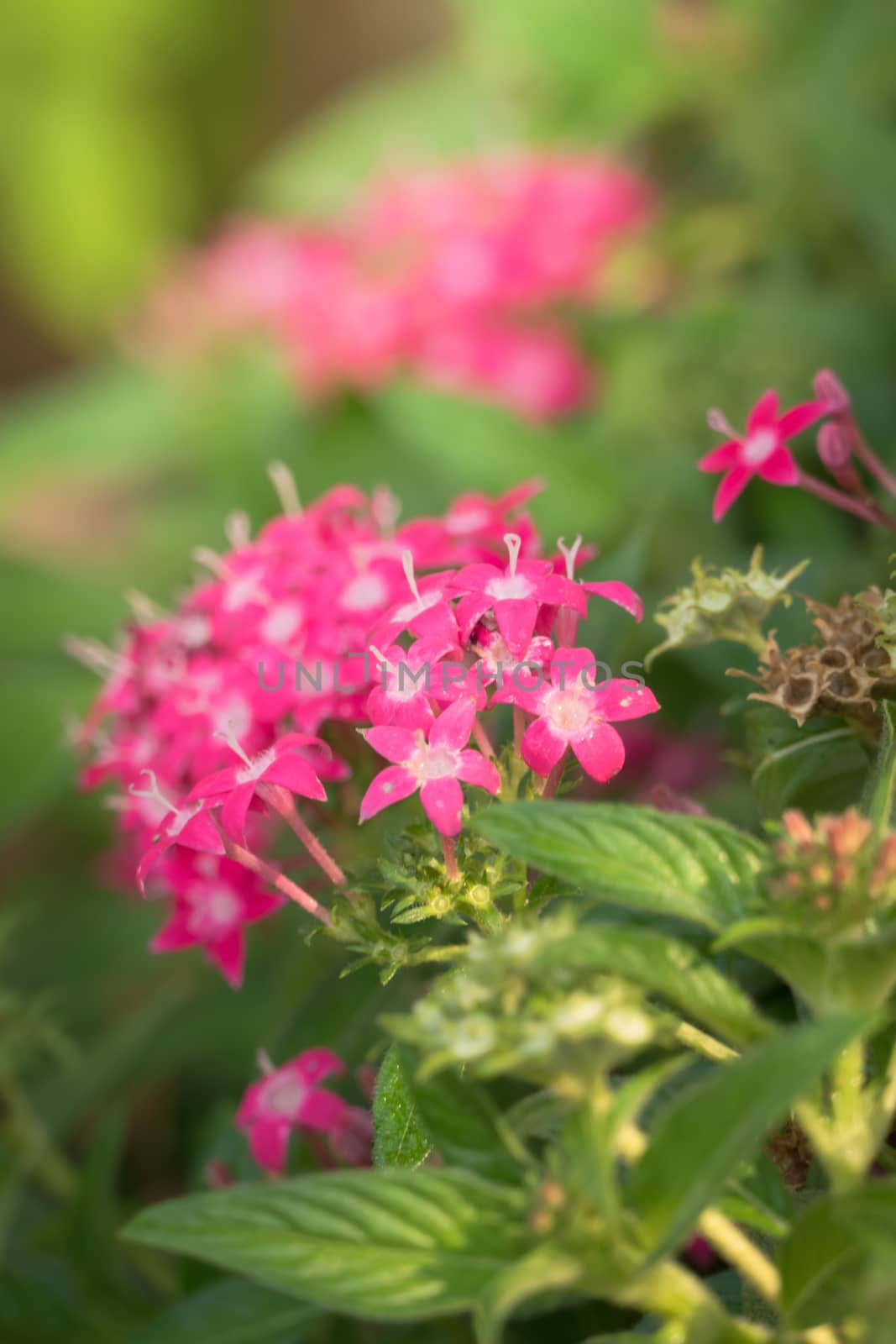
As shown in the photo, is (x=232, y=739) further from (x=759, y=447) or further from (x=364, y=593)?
(x=759, y=447)

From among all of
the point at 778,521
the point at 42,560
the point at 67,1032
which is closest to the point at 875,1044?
the point at 778,521

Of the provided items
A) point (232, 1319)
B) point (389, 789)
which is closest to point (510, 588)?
point (389, 789)

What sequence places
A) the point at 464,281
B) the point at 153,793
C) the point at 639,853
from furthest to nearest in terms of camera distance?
the point at 464,281 < the point at 153,793 < the point at 639,853

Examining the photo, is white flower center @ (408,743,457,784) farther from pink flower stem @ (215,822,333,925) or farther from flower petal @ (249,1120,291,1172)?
flower petal @ (249,1120,291,1172)

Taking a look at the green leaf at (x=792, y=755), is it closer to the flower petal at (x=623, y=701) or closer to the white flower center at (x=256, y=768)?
the flower petal at (x=623, y=701)

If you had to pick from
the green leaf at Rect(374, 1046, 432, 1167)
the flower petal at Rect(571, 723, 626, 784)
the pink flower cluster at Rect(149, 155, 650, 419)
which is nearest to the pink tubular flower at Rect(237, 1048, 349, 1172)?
the green leaf at Rect(374, 1046, 432, 1167)

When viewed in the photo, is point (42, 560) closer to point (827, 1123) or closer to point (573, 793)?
point (573, 793)
